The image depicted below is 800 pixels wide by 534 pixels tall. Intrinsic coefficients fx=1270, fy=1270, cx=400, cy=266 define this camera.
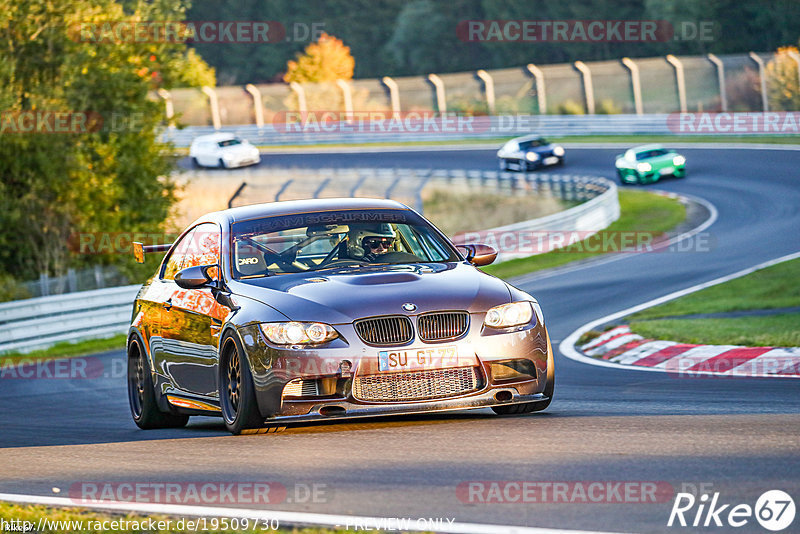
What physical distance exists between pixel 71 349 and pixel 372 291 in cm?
1401

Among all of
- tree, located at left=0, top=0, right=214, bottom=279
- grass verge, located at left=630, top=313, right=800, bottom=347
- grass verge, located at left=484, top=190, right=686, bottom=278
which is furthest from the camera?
grass verge, located at left=484, top=190, right=686, bottom=278

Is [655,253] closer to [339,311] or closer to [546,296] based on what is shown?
[546,296]

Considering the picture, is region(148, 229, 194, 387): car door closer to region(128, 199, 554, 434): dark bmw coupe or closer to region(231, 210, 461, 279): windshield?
region(128, 199, 554, 434): dark bmw coupe

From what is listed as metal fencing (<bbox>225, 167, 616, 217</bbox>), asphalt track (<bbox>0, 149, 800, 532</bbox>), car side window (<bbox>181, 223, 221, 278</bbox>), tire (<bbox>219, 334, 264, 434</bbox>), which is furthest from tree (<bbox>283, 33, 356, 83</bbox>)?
tire (<bbox>219, 334, 264, 434</bbox>)

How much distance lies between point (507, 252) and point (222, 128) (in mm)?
40651

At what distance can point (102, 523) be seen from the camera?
18.7 ft

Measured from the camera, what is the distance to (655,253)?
26.7 meters

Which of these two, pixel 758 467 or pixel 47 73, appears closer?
pixel 758 467

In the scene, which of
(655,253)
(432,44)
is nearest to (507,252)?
(655,253)

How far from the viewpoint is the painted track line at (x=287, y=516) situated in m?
5.08

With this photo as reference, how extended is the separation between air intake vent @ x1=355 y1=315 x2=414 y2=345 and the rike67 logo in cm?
263

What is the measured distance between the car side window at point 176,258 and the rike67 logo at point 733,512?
542cm

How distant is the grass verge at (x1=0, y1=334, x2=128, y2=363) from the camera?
66.7ft

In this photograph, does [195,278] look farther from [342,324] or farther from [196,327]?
[342,324]
